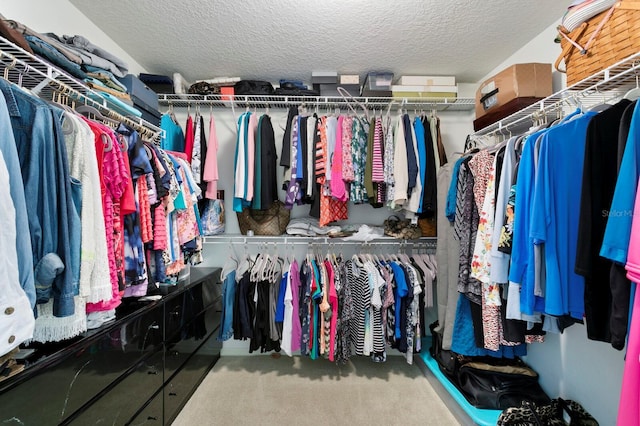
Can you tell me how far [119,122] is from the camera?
4.62 ft

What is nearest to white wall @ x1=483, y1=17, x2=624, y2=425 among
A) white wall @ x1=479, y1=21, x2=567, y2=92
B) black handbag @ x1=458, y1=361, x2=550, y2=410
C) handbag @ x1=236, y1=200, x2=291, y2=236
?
white wall @ x1=479, y1=21, x2=567, y2=92

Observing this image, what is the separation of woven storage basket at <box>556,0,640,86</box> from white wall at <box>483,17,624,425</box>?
0.61 meters

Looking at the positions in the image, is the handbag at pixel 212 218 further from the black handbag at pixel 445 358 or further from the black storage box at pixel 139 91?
the black handbag at pixel 445 358

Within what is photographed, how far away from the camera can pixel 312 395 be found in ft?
6.46

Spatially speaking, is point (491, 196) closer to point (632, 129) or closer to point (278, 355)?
point (632, 129)

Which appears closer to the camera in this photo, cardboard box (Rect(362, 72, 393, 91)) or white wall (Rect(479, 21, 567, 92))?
white wall (Rect(479, 21, 567, 92))

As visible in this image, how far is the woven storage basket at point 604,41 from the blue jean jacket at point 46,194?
2.05 m

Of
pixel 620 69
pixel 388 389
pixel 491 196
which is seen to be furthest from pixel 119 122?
pixel 388 389

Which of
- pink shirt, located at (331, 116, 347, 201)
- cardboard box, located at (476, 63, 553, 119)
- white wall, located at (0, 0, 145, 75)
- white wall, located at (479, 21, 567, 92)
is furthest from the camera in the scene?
pink shirt, located at (331, 116, 347, 201)

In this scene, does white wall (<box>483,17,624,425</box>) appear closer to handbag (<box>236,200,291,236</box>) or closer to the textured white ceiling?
the textured white ceiling

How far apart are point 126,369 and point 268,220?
4.57ft

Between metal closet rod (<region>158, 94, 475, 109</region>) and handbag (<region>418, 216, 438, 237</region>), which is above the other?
metal closet rod (<region>158, 94, 475, 109</region>)

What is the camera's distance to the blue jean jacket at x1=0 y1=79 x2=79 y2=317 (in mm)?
747

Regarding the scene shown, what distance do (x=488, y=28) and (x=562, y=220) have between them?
60.0 inches
